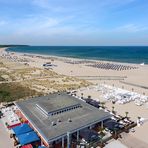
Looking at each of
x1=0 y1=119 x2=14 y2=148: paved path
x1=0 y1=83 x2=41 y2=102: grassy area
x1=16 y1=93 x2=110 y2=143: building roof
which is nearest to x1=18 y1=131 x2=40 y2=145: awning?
x1=16 y1=93 x2=110 y2=143: building roof

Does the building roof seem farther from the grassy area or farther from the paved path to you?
the grassy area

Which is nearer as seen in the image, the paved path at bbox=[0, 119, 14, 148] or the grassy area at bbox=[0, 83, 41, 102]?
the paved path at bbox=[0, 119, 14, 148]

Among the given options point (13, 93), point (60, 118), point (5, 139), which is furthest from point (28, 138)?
point (13, 93)

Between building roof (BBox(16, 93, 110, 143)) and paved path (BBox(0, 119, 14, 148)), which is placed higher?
building roof (BBox(16, 93, 110, 143))

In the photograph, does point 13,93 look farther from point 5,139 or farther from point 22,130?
point 22,130

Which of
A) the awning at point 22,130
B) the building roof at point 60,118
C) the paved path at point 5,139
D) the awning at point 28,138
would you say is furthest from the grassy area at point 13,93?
the awning at point 28,138

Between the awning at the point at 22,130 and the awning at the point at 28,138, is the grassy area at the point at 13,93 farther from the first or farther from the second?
the awning at the point at 28,138

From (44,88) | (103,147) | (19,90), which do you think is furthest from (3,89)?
(103,147)

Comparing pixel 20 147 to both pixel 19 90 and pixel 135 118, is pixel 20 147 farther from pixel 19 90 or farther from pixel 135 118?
pixel 19 90
